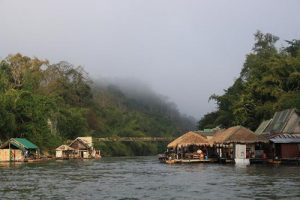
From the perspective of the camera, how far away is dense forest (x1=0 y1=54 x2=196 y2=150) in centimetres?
7700

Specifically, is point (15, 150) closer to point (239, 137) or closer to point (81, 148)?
point (81, 148)

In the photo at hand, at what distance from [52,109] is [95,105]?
47.5m

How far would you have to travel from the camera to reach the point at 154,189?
24562 mm

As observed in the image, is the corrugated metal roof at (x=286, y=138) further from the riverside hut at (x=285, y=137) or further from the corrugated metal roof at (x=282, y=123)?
the corrugated metal roof at (x=282, y=123)

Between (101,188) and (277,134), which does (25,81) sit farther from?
(101,188)

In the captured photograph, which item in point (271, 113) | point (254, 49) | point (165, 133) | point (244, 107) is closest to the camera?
point (271, 113)

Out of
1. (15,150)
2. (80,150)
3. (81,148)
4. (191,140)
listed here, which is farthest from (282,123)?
(81,148)

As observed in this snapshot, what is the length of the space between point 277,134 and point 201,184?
23911 millimetres

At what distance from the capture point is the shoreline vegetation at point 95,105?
65750 mm

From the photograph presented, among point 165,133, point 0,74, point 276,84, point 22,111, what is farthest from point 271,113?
point 165,133

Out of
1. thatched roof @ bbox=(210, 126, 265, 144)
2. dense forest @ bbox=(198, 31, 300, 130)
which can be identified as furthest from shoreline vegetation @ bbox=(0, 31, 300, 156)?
thatched roof @ bbox=(210, 126, 265, 144)

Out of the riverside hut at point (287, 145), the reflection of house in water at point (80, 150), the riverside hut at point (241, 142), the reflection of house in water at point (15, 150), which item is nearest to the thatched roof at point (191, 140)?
the riverside hut at point (241, 142)

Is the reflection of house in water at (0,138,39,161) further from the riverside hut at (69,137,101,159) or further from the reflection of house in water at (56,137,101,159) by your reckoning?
the riverside hut at (69,137,101,159)

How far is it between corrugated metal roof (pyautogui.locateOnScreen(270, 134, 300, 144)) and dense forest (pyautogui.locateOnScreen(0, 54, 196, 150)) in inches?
1603
